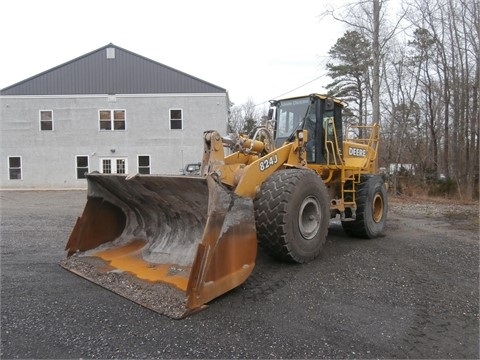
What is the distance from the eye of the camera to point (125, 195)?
5.83 m

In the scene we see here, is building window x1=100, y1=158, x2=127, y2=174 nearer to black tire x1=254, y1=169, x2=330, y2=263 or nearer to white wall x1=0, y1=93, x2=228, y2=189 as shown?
white wall x1=0, y1=93, x2=228, y2=189

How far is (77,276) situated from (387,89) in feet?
86.2

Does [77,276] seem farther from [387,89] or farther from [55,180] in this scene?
[387,89]

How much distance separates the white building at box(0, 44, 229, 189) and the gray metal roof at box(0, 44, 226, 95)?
59mm

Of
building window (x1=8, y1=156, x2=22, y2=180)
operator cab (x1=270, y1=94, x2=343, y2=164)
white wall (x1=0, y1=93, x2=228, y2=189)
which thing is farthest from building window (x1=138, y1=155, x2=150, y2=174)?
operator cab (x1=270, y1=94, x2=343, y2=164)

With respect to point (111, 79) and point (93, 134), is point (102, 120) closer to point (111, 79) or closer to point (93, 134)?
point (93, 134)

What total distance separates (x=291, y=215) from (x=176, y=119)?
21.2 metres

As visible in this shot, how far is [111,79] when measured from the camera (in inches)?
1006

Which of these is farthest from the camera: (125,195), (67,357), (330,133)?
(330,133)

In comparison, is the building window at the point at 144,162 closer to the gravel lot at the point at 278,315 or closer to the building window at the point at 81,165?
the building window at the point at 81,165

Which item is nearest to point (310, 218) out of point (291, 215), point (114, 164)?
point (291, 215)

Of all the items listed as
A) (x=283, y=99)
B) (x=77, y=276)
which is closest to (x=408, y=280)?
(x=283, y=99)

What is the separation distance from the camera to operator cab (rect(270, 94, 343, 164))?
6.88m

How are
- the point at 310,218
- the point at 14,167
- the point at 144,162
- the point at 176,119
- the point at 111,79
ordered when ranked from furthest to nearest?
1. the point at 111,79
2. the point at 176,119
3. the point at 144,162
4. the point at 14,167
5. the point at 310,218
